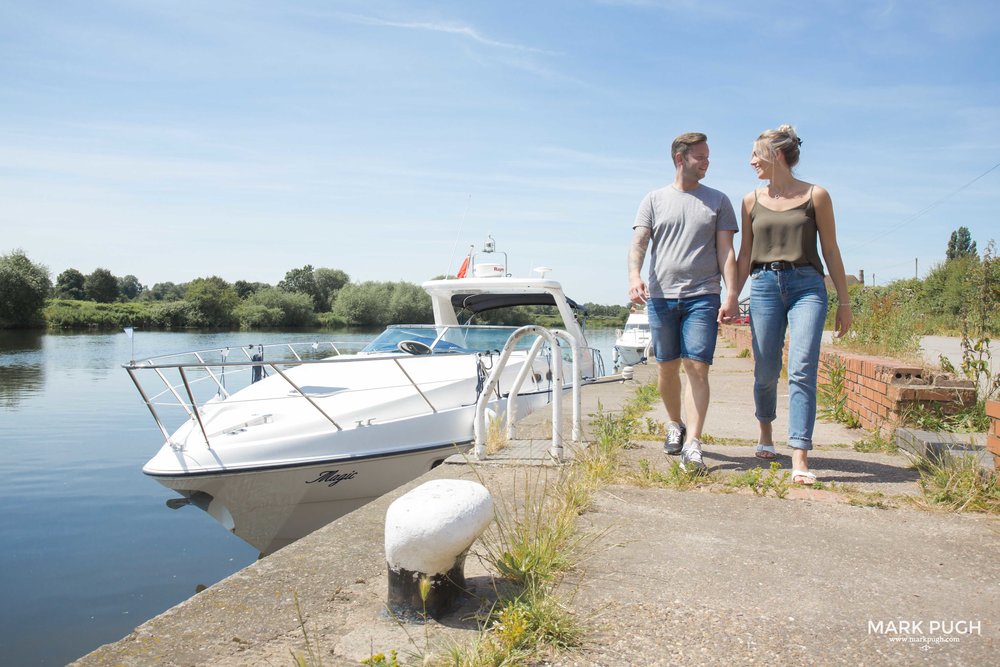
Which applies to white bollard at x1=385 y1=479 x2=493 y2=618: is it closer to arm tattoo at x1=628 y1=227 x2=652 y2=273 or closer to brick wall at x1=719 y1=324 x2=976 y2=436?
arm tattoo at x1=628 y1=227 x2=652 y2=273

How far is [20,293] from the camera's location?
186 ft

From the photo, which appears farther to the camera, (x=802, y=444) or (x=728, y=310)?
(x=728, y=310)

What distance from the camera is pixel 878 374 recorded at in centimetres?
539

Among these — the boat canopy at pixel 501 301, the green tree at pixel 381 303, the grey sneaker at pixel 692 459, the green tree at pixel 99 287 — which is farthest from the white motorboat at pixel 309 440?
the green tree at pixel 99 287

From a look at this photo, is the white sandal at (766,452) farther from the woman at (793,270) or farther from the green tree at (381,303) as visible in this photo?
the green tree at (381,303)

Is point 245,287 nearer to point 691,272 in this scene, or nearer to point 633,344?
point 633,344

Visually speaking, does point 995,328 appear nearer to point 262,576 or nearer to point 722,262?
point 722,262

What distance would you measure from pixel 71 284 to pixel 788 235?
382 ft

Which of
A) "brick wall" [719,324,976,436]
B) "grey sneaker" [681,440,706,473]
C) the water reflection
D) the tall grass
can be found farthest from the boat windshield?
the water reflection

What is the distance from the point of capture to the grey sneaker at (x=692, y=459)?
4.02m

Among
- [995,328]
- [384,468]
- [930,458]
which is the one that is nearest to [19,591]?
[384,468]

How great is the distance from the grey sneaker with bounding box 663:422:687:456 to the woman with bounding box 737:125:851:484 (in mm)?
815

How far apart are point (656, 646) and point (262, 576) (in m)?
1.50

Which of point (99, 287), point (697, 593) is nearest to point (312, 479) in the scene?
point (697, 593)
